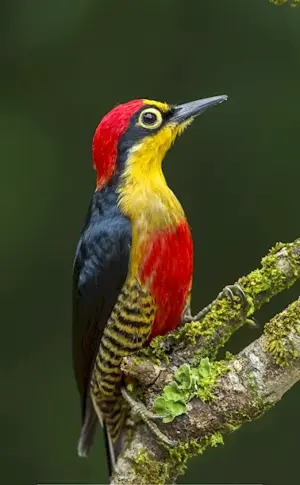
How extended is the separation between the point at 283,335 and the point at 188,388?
27 cm

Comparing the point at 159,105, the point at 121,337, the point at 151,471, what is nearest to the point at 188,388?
the point at 151,471

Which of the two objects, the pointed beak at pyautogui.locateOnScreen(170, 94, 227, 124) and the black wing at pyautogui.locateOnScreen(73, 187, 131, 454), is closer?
the black wing at pyautogui.locateOnScreen(73, 187, 131, 454)

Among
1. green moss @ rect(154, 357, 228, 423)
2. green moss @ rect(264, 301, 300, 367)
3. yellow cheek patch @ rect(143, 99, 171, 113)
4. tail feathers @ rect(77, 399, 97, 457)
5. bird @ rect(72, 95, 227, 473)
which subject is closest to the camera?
green moss @ rect(264, 301, 300, 367)

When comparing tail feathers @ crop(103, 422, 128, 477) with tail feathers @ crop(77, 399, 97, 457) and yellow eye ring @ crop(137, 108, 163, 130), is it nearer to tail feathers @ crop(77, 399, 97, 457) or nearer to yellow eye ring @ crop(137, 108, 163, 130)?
tail feathers @ crop(77, 399, 97, 457)

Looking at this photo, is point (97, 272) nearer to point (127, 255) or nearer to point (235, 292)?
point (127, 255)

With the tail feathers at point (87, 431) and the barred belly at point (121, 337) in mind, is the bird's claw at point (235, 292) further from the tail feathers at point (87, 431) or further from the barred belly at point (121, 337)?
the tail feathers at point (87, 431)

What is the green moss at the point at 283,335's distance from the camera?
2.05 m

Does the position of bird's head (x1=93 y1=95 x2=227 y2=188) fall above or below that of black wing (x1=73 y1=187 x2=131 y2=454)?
above

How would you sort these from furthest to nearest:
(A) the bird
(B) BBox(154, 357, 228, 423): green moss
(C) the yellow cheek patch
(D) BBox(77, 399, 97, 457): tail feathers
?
1. (D) BBox(77, 399, 97, 457): tail feathers
2. (C) the yellow cheek patch
3. (A) the bird
4. (B) BBox(154, 357, 228, 423): green moss

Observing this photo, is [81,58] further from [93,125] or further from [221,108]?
[221,108]

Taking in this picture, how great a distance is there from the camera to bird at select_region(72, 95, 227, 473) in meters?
2.51

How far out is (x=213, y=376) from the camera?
2162 mm

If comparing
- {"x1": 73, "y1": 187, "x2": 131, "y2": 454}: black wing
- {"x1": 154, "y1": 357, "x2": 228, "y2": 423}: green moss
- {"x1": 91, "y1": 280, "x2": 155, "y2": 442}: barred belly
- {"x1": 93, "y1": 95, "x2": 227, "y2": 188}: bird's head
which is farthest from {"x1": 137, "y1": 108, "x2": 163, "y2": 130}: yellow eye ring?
{"x1": 154, "y1": 357, "x2": 228, "y2": 423}: green moss

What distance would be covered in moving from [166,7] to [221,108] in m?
0.49
